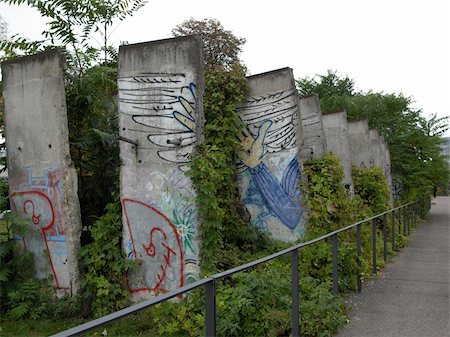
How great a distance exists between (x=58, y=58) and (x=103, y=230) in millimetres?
2631

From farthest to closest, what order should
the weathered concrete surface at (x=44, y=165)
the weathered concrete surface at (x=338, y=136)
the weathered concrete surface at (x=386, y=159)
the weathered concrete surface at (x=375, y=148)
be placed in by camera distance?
the weathered concrete surface at (x=386, y=159) < the weathered concrete surface at (x=375, y=148) < the weathered concrete surface at (x=338, y=136) < the weathered concrete surface at (x=44, y=165)

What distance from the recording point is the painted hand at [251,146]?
8500 mm

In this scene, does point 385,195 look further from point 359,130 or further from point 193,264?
point 193,264

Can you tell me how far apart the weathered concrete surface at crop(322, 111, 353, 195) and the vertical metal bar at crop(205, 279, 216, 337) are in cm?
993

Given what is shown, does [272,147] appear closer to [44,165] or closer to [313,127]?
[313,127]

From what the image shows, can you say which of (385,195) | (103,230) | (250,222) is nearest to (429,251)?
(385,195)

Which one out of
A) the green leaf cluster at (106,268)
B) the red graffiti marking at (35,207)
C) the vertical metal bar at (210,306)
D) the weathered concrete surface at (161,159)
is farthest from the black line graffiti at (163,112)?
the vertical metal bar at (210,306)

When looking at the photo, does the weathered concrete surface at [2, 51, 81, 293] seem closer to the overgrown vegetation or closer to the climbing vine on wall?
the overgrown vegetation

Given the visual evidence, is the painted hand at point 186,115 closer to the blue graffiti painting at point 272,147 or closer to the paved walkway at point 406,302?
the blue graffiti painting at point 272,147

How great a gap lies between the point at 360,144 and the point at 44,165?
11026 mm

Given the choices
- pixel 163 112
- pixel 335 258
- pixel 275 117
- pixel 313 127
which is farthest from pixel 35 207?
pixel 313 127

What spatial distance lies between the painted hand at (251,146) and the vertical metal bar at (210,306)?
5756mm

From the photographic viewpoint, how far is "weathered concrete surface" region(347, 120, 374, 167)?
15008 millimetres

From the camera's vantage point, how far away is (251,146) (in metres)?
8.66
